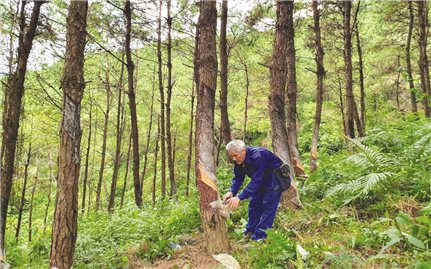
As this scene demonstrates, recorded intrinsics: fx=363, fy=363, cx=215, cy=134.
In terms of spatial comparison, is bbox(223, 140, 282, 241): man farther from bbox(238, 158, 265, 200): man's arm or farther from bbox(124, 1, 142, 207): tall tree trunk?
bbox(124, 1, 142, 207): tall tree trunk

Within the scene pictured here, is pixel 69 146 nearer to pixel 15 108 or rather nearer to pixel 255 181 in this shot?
pixel 255 181

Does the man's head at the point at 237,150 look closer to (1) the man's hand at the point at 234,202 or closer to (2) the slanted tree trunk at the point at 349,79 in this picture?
(1) the man's hand at the point at 234,202

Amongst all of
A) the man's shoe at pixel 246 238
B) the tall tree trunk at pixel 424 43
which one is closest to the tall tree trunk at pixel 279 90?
the man's shoe at pixel 246 238

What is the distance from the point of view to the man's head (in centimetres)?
496

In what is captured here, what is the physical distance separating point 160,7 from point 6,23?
18.7 feet

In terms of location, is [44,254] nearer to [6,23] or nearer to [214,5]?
[6,23]

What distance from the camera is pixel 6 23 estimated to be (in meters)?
9.08

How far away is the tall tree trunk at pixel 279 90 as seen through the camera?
21.5 ft

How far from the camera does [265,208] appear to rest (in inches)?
208

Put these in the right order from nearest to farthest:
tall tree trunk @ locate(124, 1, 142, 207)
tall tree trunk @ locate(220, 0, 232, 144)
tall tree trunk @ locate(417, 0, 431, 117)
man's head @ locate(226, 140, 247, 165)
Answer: man's head @ locate(226, 140, 247, 165)
tall tree trunk @ locate(124, 1, 142, 207)
tall tree trunk @ locate(220, 0, 232, 144)
tall tree trunk @ locate(417, 0, 431, 117)

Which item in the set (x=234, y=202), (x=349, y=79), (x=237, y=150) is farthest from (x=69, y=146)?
(x=349, y=79)

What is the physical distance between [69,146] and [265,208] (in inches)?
118

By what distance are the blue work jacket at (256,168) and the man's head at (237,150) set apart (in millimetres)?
122

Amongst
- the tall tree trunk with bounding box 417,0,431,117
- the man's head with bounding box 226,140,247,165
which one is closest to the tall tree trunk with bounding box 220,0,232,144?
the man's head with bounding box 226,140,247,165
